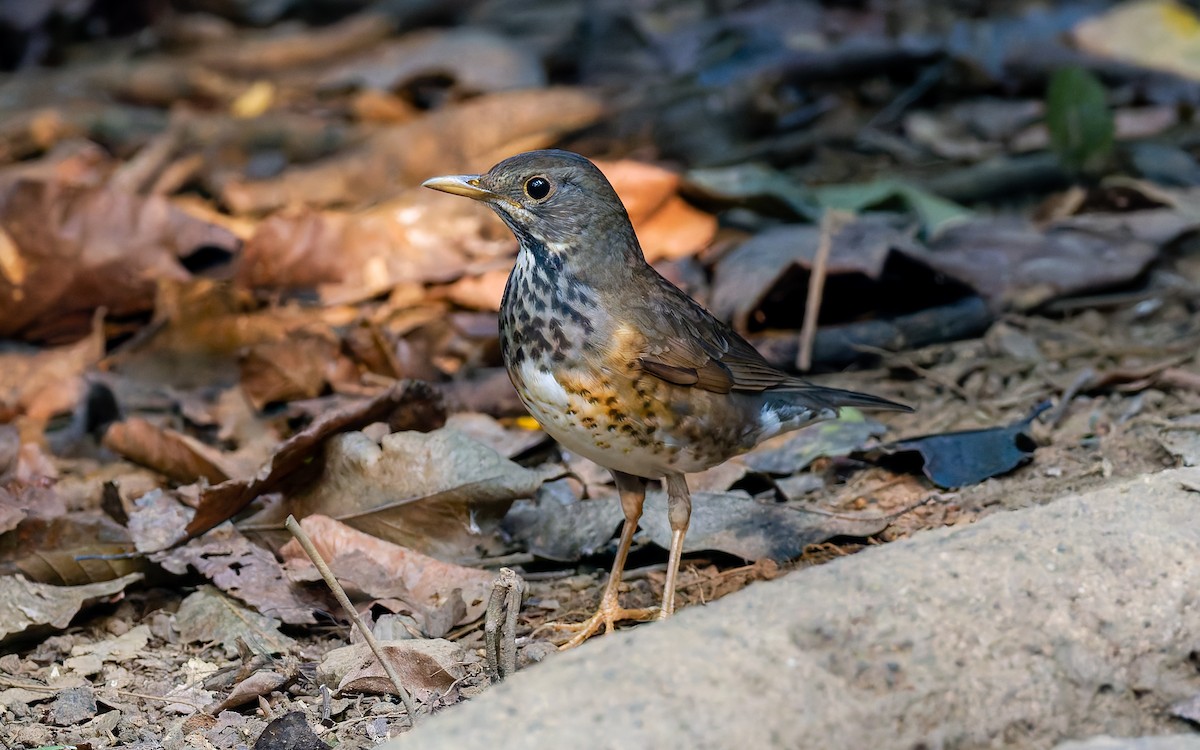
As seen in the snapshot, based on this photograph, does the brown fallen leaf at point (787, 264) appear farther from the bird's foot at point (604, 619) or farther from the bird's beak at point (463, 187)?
the bird's foot at point (604, 619)

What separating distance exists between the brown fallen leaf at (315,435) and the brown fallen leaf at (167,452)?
42 centimetres

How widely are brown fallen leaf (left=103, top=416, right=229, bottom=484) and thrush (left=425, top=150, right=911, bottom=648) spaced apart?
4.09 ft

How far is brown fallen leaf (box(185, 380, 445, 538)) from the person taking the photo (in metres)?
4.18

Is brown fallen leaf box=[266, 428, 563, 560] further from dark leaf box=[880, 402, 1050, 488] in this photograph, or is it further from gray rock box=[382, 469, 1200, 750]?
gray rock box=[382, 469, 1200, 750]

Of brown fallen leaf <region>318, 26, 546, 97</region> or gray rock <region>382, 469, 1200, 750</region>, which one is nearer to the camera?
gray rock <region>382, 469, 1200, 750</region>

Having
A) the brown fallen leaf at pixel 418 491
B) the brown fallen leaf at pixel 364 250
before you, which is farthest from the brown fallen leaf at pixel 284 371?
the brown fallen leaf at pixel 418 491

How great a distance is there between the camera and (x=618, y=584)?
4.23 metres

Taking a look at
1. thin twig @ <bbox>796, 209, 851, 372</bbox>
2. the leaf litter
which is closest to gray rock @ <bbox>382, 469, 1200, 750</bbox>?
the leaf litter

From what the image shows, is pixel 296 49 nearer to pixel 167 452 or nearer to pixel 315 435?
pixel 167 452

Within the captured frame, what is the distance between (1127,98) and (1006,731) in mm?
6447

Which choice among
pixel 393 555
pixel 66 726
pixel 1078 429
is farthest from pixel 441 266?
pixel 66 726

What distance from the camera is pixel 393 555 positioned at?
13.9ft

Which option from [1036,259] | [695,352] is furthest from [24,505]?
[1036,259]

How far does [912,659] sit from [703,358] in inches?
65.8
